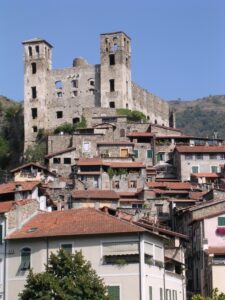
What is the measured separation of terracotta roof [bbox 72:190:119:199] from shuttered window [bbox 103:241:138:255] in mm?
29265

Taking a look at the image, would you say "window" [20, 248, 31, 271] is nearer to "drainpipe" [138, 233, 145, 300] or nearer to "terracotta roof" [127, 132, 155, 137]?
"drainpipe" [138, 233, 145, 300]

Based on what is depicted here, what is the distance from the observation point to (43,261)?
56.7 meters

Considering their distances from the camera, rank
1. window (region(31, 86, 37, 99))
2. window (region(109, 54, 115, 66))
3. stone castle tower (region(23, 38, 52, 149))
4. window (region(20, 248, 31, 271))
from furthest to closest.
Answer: window (region(109, 54, 115, 66)) < window (region(31, 86, 37, 99)) < stone castle tower (region(23, 38, 52, 149)) < window (region(20, 248, 31, 271))

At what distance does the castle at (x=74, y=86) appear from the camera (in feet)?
396

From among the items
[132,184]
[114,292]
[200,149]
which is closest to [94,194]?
[132,184]

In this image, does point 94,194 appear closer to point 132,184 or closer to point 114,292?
point 132,184

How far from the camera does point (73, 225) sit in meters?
58.1

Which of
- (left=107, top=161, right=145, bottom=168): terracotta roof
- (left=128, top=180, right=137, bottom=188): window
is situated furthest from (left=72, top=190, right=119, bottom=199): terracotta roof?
(left=107, top=161, right=145, bottom=168): terracotta roof

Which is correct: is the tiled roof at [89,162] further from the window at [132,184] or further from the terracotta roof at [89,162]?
the window at [132,184]

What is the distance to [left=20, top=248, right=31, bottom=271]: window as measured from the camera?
5709cm

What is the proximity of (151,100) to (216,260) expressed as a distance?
6302cm

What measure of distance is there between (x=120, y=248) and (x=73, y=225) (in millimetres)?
3975

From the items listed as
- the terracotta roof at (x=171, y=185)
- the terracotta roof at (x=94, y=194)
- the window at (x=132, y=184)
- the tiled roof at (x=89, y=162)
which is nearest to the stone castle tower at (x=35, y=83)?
the tiled roof at (x=89, y=162)

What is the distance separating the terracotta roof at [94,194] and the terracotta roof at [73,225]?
2373 cm
